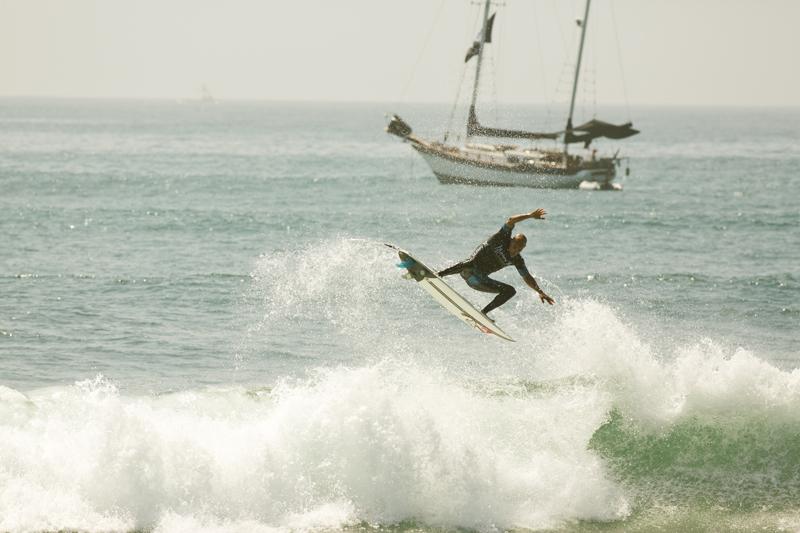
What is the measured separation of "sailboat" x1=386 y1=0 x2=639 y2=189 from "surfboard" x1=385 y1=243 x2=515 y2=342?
48.5 metres

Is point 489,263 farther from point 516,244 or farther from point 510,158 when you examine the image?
point 510,158

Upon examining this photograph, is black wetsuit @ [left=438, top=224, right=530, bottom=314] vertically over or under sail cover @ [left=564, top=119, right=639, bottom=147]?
under

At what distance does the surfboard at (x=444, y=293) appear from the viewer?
1574 cm

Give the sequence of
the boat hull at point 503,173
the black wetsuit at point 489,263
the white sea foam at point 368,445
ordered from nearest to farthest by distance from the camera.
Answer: the white sea foam at point 368,445 < the black wetsuit at point 489,263 < the boat hull at point 503,173

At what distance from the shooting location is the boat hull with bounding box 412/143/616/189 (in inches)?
2562

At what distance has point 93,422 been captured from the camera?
542 inches

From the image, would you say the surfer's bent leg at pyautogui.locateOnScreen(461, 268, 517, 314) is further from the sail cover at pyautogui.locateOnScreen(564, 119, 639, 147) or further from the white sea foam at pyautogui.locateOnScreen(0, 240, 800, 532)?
the sail cover at pyautogui.locateOnScreen(564, 119, 639, 147)

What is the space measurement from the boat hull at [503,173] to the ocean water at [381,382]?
17551 mm

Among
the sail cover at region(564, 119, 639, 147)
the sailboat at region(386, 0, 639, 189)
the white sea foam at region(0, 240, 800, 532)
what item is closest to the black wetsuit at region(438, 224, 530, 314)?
the white sea foam at region(0, 240, 800, 532)

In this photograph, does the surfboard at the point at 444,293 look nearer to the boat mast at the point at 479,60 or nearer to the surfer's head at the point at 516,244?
the surfer's head at the point at 516,244

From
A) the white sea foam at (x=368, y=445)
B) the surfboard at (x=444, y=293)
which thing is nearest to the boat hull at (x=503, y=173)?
the white sea foam at (x=368, y=445)

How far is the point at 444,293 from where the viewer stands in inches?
643

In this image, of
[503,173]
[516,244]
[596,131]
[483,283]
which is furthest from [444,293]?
[596,131]

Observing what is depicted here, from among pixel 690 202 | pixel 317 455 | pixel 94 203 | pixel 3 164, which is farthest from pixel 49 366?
pixel 3 164
